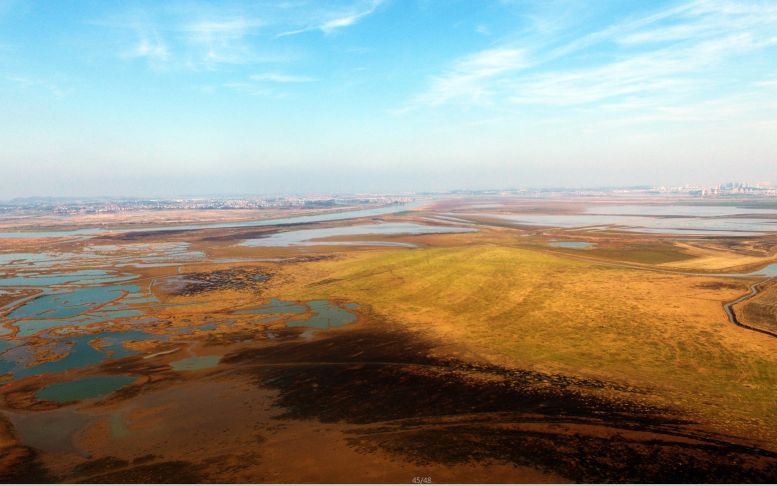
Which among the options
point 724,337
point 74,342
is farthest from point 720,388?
point 74,342

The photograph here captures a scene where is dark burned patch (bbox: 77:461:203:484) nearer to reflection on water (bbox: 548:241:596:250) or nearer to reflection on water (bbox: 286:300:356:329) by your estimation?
reflection on water (bbox: 286:300:356:329)

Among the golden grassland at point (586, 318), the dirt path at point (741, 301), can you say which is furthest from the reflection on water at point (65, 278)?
the dirt path at point (741, 301)

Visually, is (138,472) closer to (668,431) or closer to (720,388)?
(668,431)

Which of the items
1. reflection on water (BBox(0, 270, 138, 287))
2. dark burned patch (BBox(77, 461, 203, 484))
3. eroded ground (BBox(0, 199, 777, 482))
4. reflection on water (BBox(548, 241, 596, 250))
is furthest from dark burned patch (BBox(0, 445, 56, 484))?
reflection on water (BBox(548, 241, 596, 250))

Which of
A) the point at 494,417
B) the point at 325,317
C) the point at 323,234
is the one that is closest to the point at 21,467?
the point at 494,417

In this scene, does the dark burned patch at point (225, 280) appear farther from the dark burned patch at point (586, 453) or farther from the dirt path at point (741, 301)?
the dirt path at point (741, 301)
